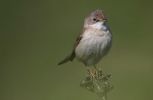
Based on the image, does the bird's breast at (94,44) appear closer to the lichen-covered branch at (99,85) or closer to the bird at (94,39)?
the bird at (94,39)

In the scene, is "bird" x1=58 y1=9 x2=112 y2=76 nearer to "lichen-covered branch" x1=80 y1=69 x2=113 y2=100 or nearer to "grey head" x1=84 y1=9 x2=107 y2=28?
"grey head" x1=84 y1=9 x2=107 y2=28

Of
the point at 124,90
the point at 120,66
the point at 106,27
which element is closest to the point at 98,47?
the point at 106,27

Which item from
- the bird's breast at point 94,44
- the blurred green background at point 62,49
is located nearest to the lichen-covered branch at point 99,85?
the bird's breast at point 94,44

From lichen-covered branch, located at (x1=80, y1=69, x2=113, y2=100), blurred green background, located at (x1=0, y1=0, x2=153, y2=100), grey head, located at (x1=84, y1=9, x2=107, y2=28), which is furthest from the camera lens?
blurred green background, located at (x1=0, y1=0, x2=153, y2=100)

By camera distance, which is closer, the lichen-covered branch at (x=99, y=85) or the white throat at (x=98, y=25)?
the lichen-covered branch at (x=99, y=85)

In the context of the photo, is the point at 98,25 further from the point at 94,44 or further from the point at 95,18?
the point at 94,44

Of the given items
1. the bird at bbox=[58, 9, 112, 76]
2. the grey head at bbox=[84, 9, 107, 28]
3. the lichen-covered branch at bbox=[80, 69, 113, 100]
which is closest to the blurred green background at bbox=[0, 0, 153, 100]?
the bird at bbox=[58, 9, 112, 76]

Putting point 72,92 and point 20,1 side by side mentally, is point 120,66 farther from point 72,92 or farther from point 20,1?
point 20,1
